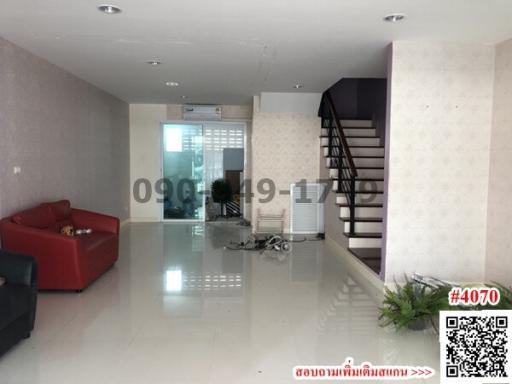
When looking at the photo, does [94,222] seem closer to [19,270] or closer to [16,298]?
[19,270]

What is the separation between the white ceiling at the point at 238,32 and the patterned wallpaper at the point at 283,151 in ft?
6.40

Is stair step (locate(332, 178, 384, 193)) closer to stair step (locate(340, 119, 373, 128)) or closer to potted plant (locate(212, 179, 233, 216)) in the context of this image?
stair step (locate(340, 119, 373, 128))

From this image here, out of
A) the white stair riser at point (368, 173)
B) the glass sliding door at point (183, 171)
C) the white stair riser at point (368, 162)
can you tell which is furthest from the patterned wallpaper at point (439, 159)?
the glass sliding door at point (183, 171)

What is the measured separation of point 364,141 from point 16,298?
18.9ft

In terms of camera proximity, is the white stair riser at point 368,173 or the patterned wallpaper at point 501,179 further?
the white stair riser at point 368,173

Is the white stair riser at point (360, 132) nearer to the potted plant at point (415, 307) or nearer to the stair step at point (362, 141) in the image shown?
the stair step at point (362, 141)

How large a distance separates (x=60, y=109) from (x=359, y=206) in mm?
4337

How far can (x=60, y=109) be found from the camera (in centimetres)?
523

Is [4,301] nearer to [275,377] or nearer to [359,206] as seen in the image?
[275,377]

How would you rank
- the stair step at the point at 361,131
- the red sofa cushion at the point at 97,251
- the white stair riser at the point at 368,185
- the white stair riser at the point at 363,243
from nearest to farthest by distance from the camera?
the red sofa cushion at the point at 97,251, the white stair riser at the point at 363,243, the white stair riser at the point at 368,185, the stair step at the point at 361,131

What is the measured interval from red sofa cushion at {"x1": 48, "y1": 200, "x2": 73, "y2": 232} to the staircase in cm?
368

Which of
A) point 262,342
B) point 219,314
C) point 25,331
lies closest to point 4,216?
point 25,331

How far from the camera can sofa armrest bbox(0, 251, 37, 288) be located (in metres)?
2.99

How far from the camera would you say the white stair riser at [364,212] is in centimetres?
562
